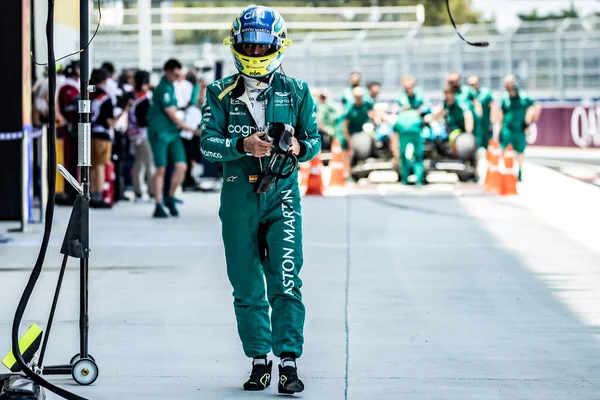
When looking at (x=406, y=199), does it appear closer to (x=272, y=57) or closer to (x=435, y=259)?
(x=435, y=259)

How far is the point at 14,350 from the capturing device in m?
5.92

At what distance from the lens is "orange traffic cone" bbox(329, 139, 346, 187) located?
2089cm

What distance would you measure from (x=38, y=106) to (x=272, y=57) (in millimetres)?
10861

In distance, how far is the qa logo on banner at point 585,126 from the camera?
3372 centimetres

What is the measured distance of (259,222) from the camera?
6469 mm

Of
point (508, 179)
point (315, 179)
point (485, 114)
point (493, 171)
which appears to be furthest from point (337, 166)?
point (485, 114)

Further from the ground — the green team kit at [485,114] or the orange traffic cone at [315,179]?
the green team kit at [485,114]

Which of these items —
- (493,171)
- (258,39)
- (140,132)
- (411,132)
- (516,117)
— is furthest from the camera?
(516,117)

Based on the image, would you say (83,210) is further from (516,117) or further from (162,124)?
(516,117)

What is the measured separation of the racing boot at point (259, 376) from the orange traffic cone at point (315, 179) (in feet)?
41.6

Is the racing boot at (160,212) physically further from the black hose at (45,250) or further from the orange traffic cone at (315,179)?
the black hose at (45,250)

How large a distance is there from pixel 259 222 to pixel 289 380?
79cm

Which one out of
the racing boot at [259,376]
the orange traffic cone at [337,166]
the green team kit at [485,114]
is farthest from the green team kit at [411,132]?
the racing boot at [259,376]

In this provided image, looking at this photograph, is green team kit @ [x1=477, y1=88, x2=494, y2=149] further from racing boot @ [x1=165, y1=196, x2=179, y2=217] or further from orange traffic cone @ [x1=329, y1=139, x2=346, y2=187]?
racing boot @ [x1=165, y1=196, x2=179, y2=217]
